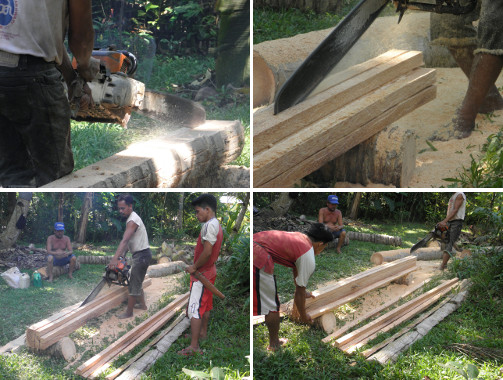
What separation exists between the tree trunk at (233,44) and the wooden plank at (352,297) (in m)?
3.50

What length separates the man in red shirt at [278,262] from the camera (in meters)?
2.76

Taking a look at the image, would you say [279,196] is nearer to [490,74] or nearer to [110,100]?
[110,100]

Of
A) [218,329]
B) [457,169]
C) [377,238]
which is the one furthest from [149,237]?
[457,169]

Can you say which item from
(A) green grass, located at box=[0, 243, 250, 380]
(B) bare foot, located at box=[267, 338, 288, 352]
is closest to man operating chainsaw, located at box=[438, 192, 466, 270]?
(B) bare foot, located at box=[267, 338, 288, 352]

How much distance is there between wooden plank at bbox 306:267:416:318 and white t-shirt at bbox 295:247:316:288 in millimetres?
157

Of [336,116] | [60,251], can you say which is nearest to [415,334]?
[336,116]

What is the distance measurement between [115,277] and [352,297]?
1.34 m

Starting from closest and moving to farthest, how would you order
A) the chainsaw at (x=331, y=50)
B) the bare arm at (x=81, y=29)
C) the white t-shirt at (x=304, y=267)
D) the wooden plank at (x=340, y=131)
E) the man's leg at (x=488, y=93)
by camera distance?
the bare arm at (x=81, y=29), the wooden plank at (x=340, y=131), the white t-shirt at (x=304, y=267), the chainsaw at (x=331, y=50), the man's leg at (x=488, y=93)

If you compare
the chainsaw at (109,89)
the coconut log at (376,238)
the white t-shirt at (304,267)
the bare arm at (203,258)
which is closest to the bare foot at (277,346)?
the white t-shirt at (304,267)

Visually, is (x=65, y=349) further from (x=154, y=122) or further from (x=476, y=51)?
(x=476, y=51)

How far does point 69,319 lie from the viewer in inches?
108

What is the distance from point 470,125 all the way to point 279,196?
1.80 meters

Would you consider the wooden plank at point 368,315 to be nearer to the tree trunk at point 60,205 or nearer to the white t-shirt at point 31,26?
the tree trunk at point 60,205

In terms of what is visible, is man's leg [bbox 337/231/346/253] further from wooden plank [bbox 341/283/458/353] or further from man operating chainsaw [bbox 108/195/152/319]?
man operating chainsaw [bbox 108/195/152/319]
